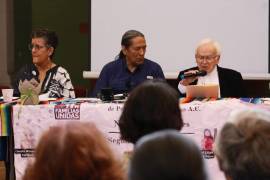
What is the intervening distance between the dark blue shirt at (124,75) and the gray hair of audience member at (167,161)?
3.27 metres

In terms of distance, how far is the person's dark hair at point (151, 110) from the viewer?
223 cm

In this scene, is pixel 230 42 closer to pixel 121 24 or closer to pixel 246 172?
pixel 121 24

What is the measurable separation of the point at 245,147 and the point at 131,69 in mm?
3093

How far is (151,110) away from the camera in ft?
7.30

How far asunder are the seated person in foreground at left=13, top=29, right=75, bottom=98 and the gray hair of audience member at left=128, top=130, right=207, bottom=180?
3.07 m

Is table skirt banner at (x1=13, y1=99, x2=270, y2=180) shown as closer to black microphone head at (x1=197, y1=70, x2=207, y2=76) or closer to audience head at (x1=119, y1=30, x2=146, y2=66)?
black microphone head at (x1=197, y1=70, x2=207, y2=76)

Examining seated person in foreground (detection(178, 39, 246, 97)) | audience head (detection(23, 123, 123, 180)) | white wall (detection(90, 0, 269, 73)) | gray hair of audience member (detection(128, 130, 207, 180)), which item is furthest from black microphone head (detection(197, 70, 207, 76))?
gray hair of audience member (detection(128, 130, 207, 180))

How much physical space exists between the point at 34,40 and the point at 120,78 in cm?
70

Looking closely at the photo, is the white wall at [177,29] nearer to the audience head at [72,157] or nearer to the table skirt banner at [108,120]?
the table skirt banner at [108,120]

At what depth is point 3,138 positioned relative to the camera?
3.77m

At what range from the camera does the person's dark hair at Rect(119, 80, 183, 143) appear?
2230 millimetres

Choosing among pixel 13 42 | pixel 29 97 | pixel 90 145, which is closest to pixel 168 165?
pixel 90 145

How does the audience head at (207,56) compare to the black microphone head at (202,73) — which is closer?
the black microphone head at (202,73)

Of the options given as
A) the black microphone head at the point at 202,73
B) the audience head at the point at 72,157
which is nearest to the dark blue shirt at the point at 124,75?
the black microphone head at the point at 202,73
